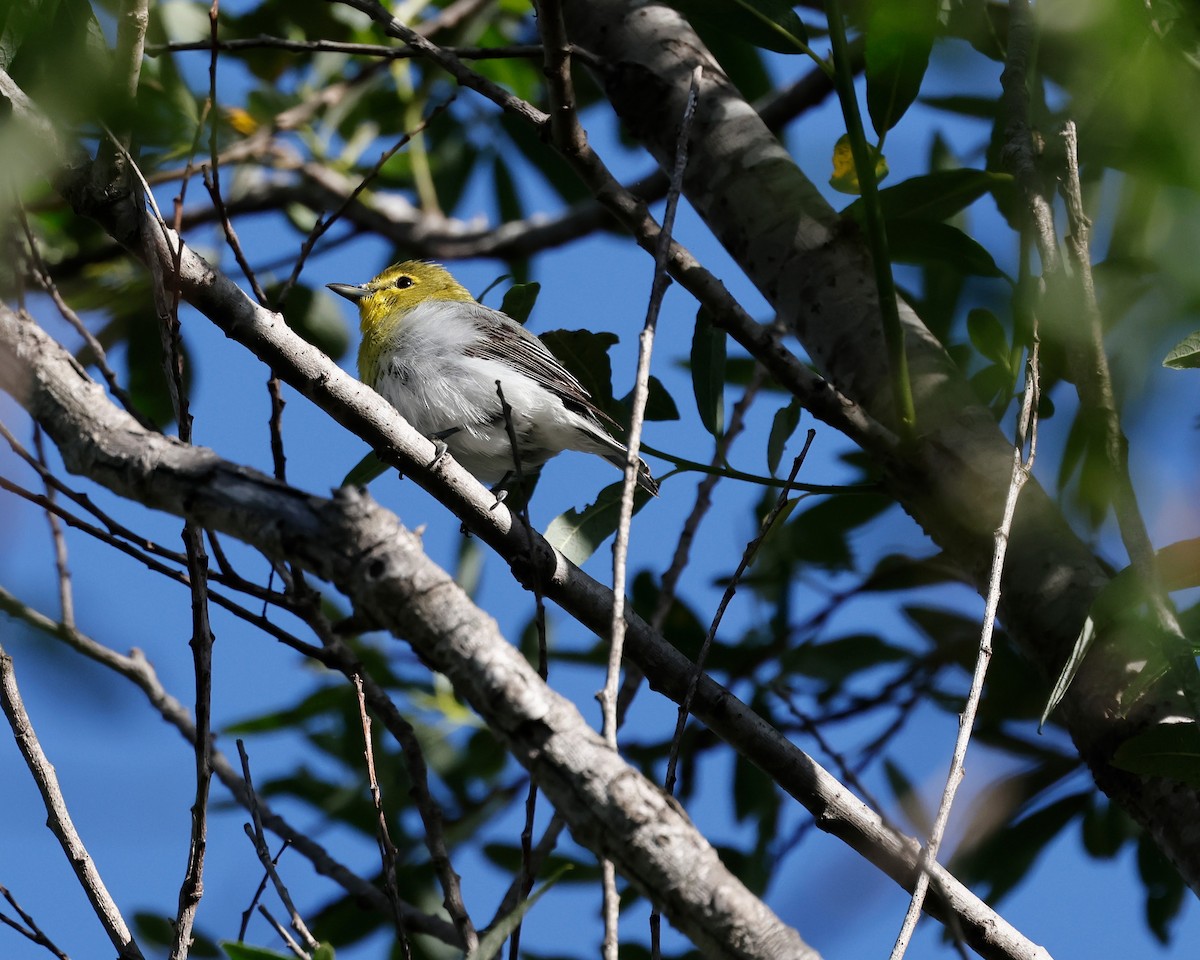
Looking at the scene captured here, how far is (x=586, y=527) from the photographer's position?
307cm

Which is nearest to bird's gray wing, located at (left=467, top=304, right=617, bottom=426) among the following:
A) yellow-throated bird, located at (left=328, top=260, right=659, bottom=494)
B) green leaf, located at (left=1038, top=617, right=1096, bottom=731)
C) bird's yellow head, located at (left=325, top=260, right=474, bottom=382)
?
yellow-throated bird, located at (left=328, top=260, right=659, bottom=494)

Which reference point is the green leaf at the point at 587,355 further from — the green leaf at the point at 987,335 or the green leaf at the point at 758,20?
the green leaf at the point at 987,335

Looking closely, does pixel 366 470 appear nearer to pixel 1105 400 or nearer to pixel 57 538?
pixel 57 538

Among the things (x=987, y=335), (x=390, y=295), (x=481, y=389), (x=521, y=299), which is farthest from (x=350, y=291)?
(x=987, y=335)

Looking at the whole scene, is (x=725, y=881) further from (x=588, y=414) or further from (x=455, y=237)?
(x=455, y=237)

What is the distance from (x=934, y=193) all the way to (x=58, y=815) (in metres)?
2.40

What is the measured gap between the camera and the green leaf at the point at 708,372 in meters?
3.20

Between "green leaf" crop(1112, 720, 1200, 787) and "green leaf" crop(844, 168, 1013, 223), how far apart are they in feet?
4.74

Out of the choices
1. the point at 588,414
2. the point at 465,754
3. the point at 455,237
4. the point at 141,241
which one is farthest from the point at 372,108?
the point at 141,241

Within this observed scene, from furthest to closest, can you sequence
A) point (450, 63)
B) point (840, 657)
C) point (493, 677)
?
point (840, 657), point (450, 63), point (493, 677)

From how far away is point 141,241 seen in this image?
2.35 metres

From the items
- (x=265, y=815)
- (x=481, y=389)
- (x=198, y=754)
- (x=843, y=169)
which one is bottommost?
(x=198, y=754)

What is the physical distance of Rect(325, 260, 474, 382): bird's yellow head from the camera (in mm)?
5051

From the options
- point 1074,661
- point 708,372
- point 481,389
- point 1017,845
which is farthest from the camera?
point 481,389
